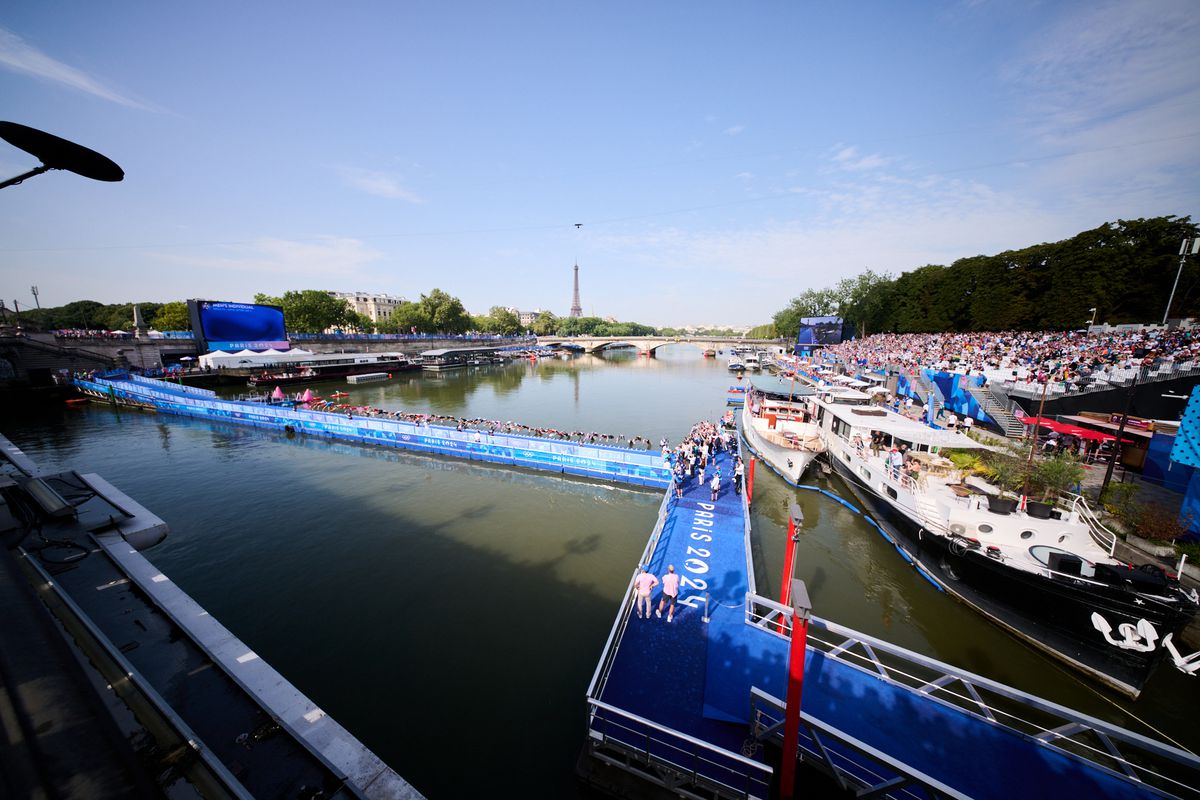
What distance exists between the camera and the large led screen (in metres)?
56.6

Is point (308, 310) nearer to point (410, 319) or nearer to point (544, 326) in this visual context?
point (410, 319)

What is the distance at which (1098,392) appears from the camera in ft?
80.0

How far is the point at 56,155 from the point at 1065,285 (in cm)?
7540

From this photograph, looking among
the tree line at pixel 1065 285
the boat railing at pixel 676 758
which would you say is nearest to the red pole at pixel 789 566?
the boat railing at pixel 676 758

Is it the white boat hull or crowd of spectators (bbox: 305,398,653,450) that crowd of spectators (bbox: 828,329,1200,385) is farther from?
crowd of spectators (bbox: 305,398,653,450)

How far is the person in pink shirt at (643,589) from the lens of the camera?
1020 centimetres

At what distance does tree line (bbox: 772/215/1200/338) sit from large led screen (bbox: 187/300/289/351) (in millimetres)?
102591

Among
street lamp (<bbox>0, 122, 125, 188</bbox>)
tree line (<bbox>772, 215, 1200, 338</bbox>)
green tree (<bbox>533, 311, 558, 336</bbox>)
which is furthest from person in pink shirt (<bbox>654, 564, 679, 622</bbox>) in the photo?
green tree (<bbox>533, 311, 558, 336</bbox>)

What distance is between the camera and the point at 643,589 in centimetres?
1019

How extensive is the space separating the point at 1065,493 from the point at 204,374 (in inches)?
3024

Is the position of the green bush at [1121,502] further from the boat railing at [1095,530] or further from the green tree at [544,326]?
the green tree at [544,326]

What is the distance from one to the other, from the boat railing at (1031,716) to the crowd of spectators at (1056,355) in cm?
2011

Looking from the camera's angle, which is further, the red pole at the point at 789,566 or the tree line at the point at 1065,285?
the tree line at the point at 1065,285

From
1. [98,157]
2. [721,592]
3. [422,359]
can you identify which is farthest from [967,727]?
[422,359]
